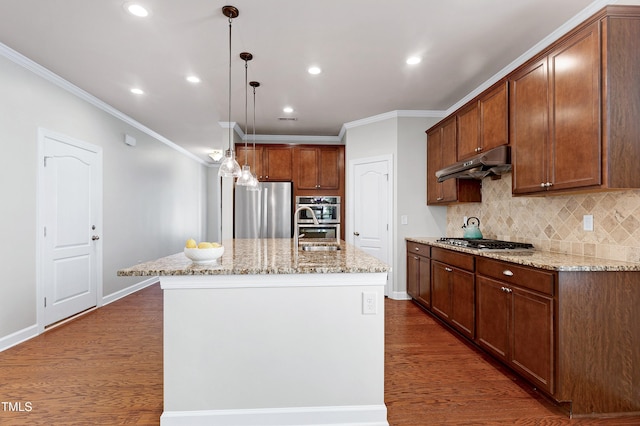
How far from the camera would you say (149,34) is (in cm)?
254

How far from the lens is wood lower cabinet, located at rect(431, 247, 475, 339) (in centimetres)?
280

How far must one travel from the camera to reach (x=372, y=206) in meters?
4.70

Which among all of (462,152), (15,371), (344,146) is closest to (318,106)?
(344,146)

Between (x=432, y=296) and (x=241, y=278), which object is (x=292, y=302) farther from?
(x=432, y=296)

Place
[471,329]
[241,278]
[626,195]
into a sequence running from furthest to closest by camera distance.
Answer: [471,329] → [626,195] → [241,278]

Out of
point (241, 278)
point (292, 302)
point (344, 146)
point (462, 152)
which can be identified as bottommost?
point (292, 302)

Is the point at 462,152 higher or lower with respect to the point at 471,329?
higher

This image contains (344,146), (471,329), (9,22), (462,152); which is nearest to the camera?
(9,22)

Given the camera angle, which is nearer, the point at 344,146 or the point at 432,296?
the point at 432,296

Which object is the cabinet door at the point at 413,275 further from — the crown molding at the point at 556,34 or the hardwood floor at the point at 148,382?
the crown molding at the point at 556,34

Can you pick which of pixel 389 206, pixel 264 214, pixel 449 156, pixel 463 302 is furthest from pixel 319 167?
pixel 463 302

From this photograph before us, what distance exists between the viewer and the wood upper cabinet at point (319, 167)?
5234 millimetres

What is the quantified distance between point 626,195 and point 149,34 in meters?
3.67

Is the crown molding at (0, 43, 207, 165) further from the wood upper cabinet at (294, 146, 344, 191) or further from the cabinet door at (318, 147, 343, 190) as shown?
the cabinet door at (318, 147, 343, 190)
